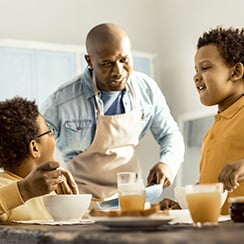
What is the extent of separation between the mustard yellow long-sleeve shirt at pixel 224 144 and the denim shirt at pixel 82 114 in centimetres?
54

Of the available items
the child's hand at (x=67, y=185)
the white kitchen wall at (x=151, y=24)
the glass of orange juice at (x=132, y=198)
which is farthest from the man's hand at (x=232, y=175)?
the white kitchen wall at (x=151, y=24)

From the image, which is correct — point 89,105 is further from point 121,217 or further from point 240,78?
point 121,217

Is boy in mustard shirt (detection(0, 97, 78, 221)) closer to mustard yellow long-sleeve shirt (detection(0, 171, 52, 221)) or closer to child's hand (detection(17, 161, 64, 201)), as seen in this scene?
mustard yellow long-sleeve shirt (detection(0, 171, 52, 221))

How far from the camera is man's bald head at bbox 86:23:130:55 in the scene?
2.44 metres

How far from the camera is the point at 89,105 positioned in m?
2.54

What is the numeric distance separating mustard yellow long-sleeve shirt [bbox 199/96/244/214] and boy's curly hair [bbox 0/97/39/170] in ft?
1.75

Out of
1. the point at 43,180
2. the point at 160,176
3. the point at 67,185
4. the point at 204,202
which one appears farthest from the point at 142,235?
the point at 160,176

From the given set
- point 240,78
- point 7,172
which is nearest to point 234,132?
point 240,78

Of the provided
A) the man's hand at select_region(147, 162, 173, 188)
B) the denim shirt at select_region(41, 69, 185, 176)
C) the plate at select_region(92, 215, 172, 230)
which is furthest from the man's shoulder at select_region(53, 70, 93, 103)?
the plate at select_region(92, 215, 172, 230)

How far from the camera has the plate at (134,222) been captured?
3.34ft

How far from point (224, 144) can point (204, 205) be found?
697 mm

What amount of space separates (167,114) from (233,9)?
1039mm

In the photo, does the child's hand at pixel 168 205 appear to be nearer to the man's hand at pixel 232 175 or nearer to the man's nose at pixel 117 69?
the man's hand at pixel 232 175

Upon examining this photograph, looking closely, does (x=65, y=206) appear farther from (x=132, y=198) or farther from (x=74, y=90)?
(x=74, y=90)
